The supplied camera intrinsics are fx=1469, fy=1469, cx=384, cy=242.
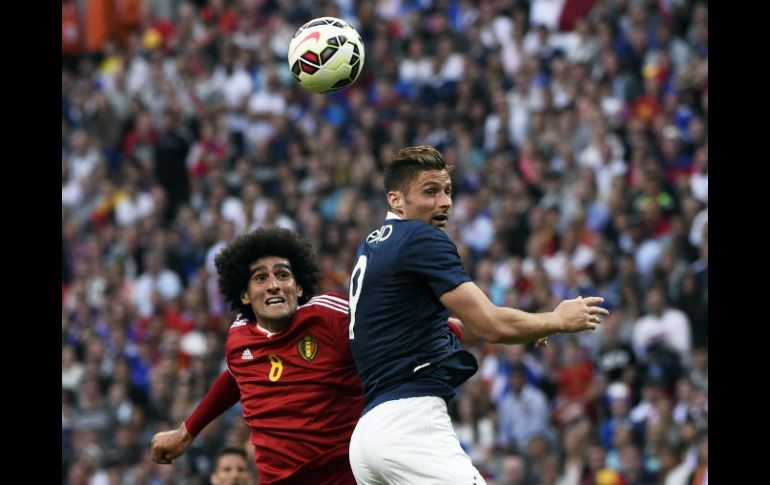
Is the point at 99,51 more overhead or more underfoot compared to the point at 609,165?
more overhead

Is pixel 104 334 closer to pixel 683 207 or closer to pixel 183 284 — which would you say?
pixel 183 284

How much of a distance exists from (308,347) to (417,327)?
83 cm

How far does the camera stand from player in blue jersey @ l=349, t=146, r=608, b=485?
6.59 m

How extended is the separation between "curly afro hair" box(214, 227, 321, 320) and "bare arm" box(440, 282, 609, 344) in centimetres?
143

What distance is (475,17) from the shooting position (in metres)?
17.8

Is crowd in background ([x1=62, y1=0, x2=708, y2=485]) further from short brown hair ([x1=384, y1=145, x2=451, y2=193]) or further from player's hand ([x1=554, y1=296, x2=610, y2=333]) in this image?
player's hand ([x1=554, y1=296, x2=610, y2=333])

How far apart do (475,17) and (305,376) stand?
10991 millimetres

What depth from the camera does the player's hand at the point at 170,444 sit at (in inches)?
314

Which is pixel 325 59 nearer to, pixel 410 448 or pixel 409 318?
pixel 409 318

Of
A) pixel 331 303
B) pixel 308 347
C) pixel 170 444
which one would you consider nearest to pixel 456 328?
pixel 331 303

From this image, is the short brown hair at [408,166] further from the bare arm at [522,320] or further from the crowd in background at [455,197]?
the crowd in background at [455,197]

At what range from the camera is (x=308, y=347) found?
24.5 feet

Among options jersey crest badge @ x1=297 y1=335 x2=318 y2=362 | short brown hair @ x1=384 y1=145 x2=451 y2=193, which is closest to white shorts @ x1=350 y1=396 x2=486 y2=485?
jersey crest badge @ x1=297 y1=335 x2=318 y2=362

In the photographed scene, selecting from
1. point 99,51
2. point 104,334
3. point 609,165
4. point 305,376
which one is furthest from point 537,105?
point 305,376
